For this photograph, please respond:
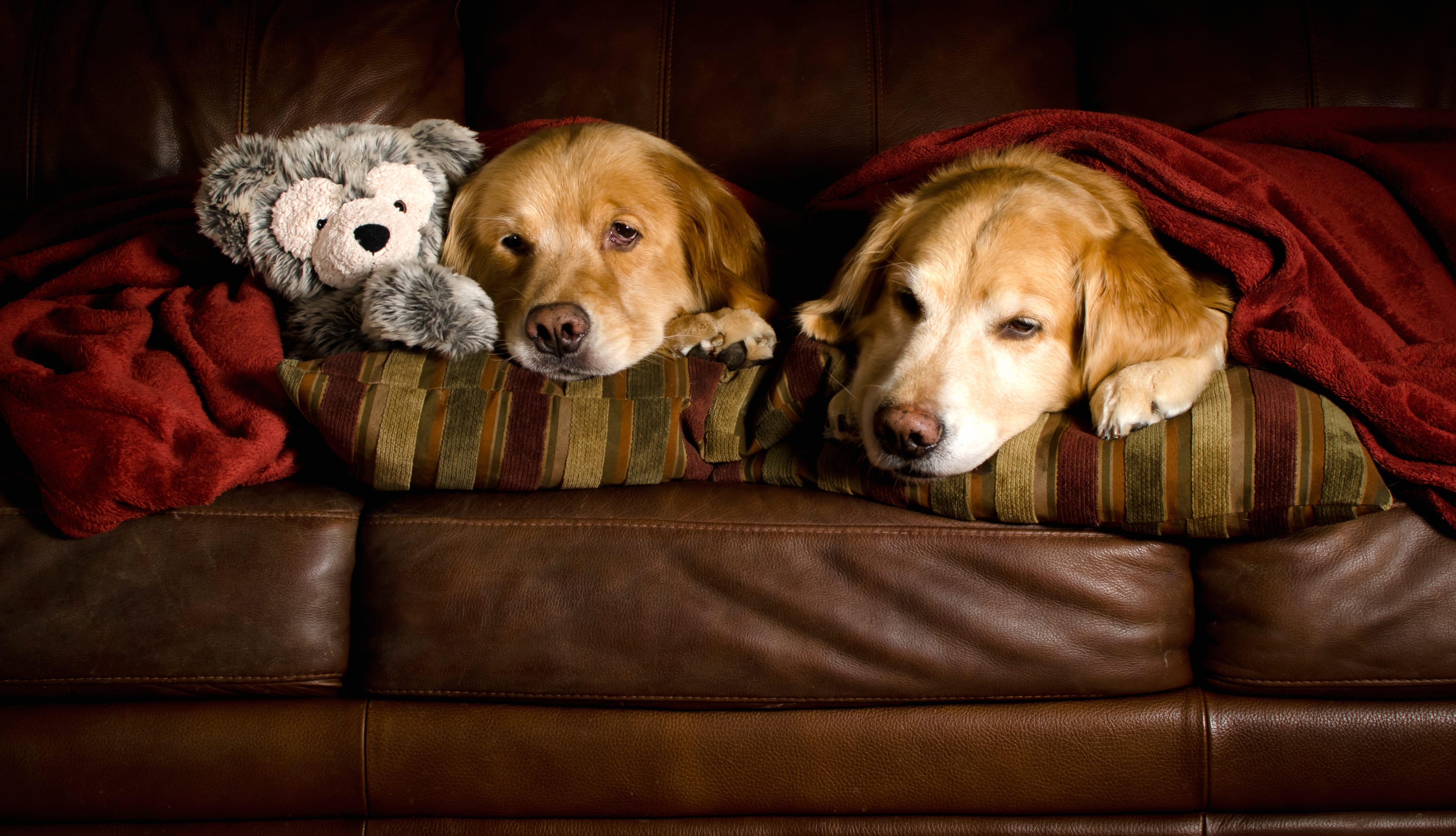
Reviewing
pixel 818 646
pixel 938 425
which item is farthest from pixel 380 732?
pixel 938 425

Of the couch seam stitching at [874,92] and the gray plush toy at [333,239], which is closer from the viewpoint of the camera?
the gray plush toy at [333,239]

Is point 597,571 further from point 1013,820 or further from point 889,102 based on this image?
point 889,102

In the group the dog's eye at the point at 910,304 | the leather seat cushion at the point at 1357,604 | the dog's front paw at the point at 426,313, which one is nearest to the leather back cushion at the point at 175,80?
the dog's front paw at the point at 426,313

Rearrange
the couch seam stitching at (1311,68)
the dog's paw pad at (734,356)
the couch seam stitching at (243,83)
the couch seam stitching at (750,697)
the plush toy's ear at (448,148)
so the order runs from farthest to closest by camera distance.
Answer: the couch seam stitching at (243,83) < the couch seam stitching at (1311,68) < the plush toy's ear at (448,148) < the dog's paw pad at (734,356) < the couch seam stitching at (750,697)

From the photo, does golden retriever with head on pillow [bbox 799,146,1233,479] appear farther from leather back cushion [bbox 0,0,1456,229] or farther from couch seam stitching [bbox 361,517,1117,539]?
leather back cushion [bbox 0,0,1456,229]

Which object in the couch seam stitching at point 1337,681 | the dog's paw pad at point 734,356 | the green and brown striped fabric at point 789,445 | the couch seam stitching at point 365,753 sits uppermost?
the dog's paw pad at point 734,356

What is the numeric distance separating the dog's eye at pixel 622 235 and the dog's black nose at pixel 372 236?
46cm

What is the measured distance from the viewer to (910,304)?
4.98ft

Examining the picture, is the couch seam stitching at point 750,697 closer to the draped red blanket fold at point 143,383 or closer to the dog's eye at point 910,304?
the draped red blanket fold at point 143,383

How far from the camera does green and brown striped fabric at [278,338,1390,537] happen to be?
3.93 ft

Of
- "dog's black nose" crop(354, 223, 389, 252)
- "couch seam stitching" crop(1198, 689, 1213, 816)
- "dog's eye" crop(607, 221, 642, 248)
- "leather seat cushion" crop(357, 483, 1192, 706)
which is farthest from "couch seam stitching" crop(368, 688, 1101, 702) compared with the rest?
"dog's eye" crop(607, 221, 642, 248)

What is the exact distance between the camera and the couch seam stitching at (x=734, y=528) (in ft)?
4.19

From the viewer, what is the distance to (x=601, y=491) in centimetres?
136

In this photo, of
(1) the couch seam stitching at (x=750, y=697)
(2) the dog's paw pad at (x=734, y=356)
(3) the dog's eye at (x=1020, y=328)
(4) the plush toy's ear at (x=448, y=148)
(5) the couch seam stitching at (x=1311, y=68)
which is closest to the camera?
(1) the couch seam stitching at (x=750, y=697)
